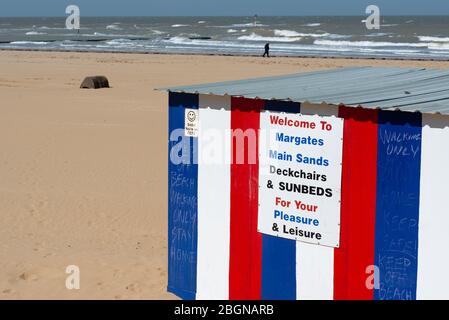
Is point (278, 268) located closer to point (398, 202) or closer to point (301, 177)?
point (301, 177)

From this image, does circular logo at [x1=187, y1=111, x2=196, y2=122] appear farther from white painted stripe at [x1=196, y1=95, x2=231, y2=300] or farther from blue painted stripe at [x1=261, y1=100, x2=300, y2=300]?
blue painted stripe at [x1=261, y1=100, x2=300, y2=300]

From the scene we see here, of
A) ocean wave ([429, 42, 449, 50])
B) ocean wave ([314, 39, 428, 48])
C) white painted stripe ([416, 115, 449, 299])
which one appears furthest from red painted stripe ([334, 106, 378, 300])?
ocean wave ([314, 39, 428, 48])

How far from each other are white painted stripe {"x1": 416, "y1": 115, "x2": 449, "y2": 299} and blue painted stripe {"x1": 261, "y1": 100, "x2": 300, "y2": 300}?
1.06m

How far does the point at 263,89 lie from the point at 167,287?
6.77 feet

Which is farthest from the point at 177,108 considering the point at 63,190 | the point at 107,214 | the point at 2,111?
the point at 2,111

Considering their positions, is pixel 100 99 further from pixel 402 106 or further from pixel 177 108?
pixel 402 106

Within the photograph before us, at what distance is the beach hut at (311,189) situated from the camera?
5.41 metres

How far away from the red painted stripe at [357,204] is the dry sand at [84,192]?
1.96 metres

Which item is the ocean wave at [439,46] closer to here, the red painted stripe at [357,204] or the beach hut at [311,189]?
the beach hut at [311,189]

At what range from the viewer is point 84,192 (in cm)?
1131

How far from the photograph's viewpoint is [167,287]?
717 cm

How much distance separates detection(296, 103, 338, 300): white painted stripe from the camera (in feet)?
19.4

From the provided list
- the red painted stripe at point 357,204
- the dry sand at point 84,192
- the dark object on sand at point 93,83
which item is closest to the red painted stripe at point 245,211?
the red painted stripe at point 357,204

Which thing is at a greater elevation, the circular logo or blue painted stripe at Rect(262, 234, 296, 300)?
the circular logo
